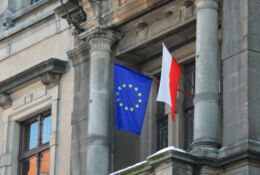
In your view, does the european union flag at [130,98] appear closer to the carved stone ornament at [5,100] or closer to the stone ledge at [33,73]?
the stone ledge at [33,73]

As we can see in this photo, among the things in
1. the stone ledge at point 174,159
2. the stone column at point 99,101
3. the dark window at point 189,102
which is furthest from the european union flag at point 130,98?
the stone ledge at point 174,159

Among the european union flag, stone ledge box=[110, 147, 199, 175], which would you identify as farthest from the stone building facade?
the european union flag

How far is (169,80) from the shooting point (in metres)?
26.0

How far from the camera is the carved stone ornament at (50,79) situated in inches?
1167

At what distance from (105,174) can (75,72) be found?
3.14m

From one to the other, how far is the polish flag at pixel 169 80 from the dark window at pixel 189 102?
3.77 ft

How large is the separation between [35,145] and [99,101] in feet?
11.0

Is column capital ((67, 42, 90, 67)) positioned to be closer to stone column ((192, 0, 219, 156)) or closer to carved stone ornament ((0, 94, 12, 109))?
carved stone ornament ((0, 94, 12, 109))

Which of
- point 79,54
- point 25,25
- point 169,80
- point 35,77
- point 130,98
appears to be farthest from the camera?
point 25,25

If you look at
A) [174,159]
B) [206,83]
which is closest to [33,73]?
[206,83]

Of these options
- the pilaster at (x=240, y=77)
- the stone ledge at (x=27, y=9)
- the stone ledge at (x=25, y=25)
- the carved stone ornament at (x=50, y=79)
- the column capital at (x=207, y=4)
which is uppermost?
the stone ledge at (x=27, y=9)

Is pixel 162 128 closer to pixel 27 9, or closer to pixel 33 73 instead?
pixel 33 73

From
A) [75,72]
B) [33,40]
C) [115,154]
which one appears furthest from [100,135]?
[33,40]

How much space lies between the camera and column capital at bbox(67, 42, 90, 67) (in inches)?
1134
